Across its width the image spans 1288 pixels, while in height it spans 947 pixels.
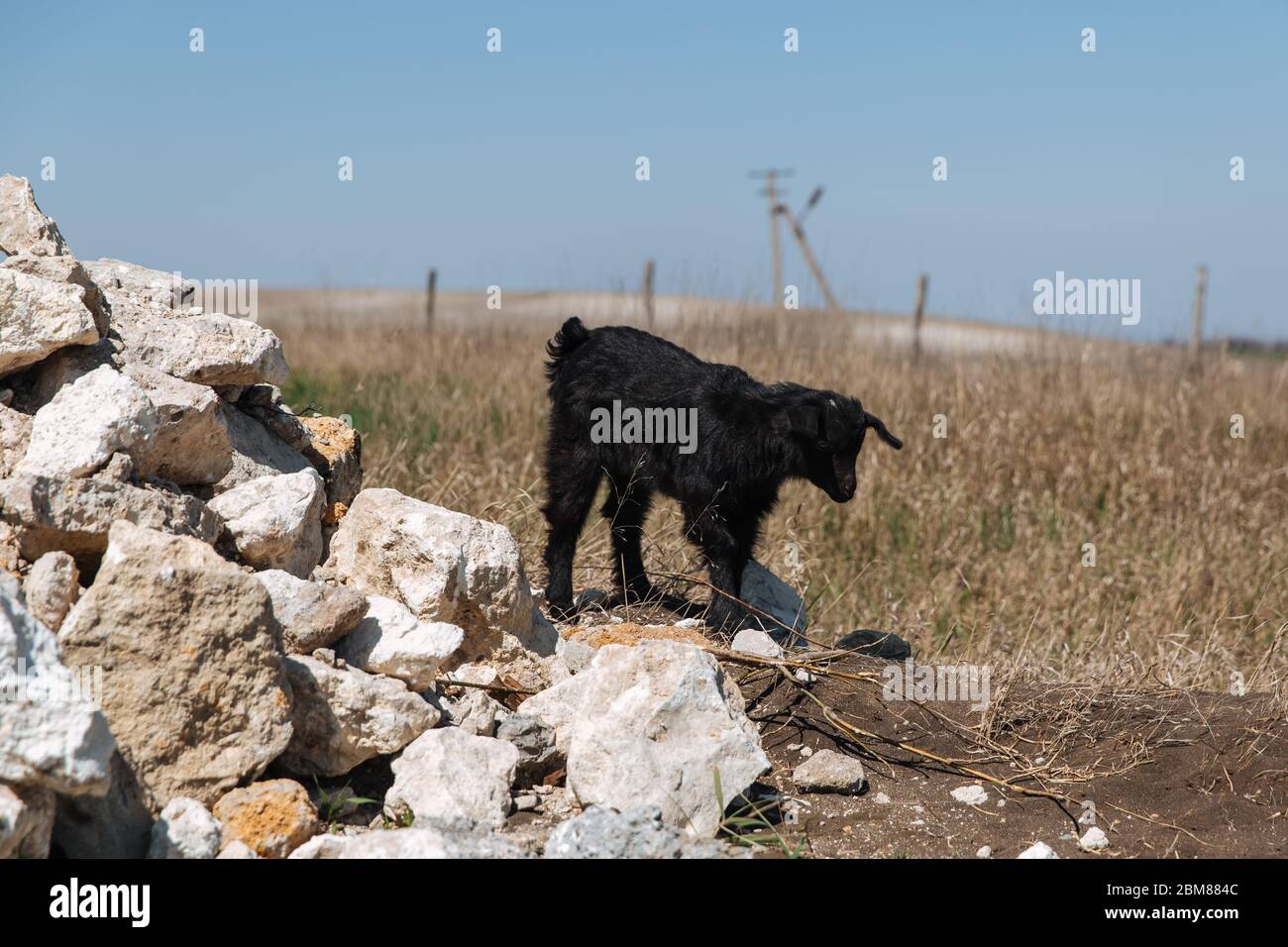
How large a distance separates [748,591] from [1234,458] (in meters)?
6.54

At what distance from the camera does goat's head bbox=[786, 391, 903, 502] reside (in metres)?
5.27

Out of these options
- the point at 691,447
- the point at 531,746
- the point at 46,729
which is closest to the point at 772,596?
the point at 691,447

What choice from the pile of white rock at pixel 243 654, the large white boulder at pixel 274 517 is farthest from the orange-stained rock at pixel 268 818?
the large white boulder at pixel 274 517

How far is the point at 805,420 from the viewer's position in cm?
526

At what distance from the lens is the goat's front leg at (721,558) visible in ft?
17.2

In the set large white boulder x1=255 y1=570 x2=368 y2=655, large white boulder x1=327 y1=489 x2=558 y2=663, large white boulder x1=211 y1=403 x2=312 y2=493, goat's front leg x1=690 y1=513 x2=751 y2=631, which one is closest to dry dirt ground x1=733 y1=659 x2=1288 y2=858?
goat's front leg x1=690 y1=513 x2=751 y2=631

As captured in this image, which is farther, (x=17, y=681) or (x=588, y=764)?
(x=588, y=764)

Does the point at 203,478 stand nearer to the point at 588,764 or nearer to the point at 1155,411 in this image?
the point at 588,764

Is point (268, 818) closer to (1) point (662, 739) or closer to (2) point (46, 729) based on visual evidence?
(2) point (46, 729)

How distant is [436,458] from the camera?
31.6ft

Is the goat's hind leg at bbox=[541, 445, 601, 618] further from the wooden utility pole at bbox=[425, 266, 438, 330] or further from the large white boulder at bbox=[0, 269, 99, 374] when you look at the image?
the wooden utility pole at bbox=[425, 266, 438, 330]

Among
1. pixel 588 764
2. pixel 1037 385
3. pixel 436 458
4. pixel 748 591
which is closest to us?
pixel 588 764

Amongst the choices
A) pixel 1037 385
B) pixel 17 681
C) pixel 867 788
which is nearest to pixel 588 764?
pixel 867 788

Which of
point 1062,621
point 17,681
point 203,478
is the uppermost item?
point 203,478
